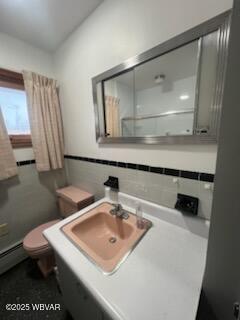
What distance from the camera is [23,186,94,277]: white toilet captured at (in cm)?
128

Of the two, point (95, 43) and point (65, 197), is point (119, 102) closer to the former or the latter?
point (95, 43)

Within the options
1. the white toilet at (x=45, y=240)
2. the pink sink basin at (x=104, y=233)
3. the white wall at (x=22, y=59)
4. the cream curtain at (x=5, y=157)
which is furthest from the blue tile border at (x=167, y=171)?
the white wall at (x=22, y=59)

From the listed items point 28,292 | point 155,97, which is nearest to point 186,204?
point 155,97

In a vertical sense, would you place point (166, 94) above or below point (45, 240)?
above

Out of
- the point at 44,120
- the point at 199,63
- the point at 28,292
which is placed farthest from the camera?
the point at 44,120

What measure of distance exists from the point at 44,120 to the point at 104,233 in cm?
133

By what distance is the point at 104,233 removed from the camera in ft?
3.48

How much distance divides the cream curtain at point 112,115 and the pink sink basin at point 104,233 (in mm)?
619

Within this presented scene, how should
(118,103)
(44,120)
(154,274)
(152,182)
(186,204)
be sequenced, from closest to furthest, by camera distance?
(154,274)
(186,204)
(152,182)
(118,103)
(44,120)

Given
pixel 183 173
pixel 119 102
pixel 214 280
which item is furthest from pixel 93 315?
pixel 119 102

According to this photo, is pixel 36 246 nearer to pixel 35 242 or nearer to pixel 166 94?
pixel 35 242

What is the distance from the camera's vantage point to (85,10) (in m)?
1.11

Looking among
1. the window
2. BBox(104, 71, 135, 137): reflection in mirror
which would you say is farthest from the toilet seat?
BBox(104, 71, 135, 137): reflection in mirror

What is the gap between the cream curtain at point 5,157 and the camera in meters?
1.31
